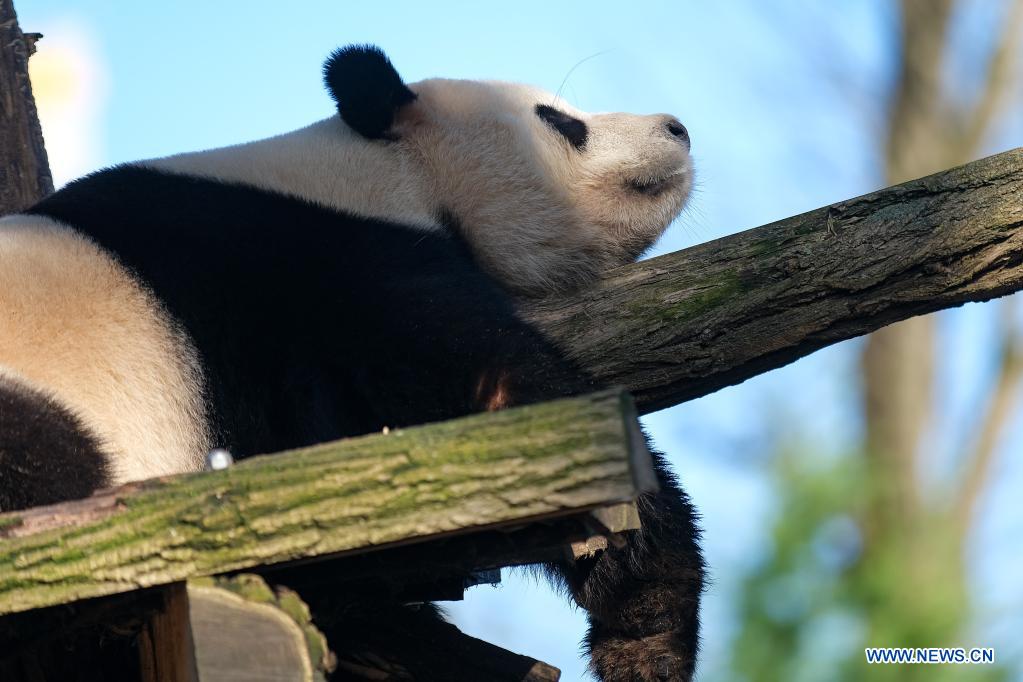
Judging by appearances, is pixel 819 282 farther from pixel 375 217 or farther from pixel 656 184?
pixel 375 217

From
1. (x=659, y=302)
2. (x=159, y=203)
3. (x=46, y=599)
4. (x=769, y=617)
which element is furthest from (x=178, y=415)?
(x=769, y=617)

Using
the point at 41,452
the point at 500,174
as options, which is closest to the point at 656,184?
the point at 500,174

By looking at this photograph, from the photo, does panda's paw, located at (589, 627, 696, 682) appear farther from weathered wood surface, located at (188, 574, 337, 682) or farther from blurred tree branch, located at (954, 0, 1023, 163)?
blurred tree branch, located at (954, 0, 1023, 163)

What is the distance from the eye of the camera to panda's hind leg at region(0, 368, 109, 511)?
3.34 meters

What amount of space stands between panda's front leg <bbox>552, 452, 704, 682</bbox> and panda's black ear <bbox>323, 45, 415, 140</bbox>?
2030 mm

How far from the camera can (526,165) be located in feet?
17.0

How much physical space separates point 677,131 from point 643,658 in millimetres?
2463

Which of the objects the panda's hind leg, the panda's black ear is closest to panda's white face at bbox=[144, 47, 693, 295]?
the panda's black ear

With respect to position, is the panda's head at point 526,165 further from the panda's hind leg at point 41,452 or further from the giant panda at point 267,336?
the panda's hind leg at point 41,452

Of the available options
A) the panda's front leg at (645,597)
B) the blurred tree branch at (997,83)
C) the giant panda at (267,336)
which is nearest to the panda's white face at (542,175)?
the giant panda at (267,336)

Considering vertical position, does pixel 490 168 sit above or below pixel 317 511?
above

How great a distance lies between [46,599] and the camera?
2.65 metres

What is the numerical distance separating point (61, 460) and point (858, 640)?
8.43 m

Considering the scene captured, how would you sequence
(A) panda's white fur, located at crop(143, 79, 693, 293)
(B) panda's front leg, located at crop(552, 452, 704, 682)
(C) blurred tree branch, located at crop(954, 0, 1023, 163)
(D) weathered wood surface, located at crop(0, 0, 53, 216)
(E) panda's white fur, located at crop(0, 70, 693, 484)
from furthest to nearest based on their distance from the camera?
(C) blurred tree branch, located at crop(954, 0, 1023, 163) → (D) weathered wood surface, located at crop(0, 0, 53, 216) → (A) panda's white fur, located at crop(143, 79, 693, 293) → (B) panda's front leg, located at crop(552, 452, 704, 682) → (E) panda's white fur, located at crop(0, 70, 693, 484)
